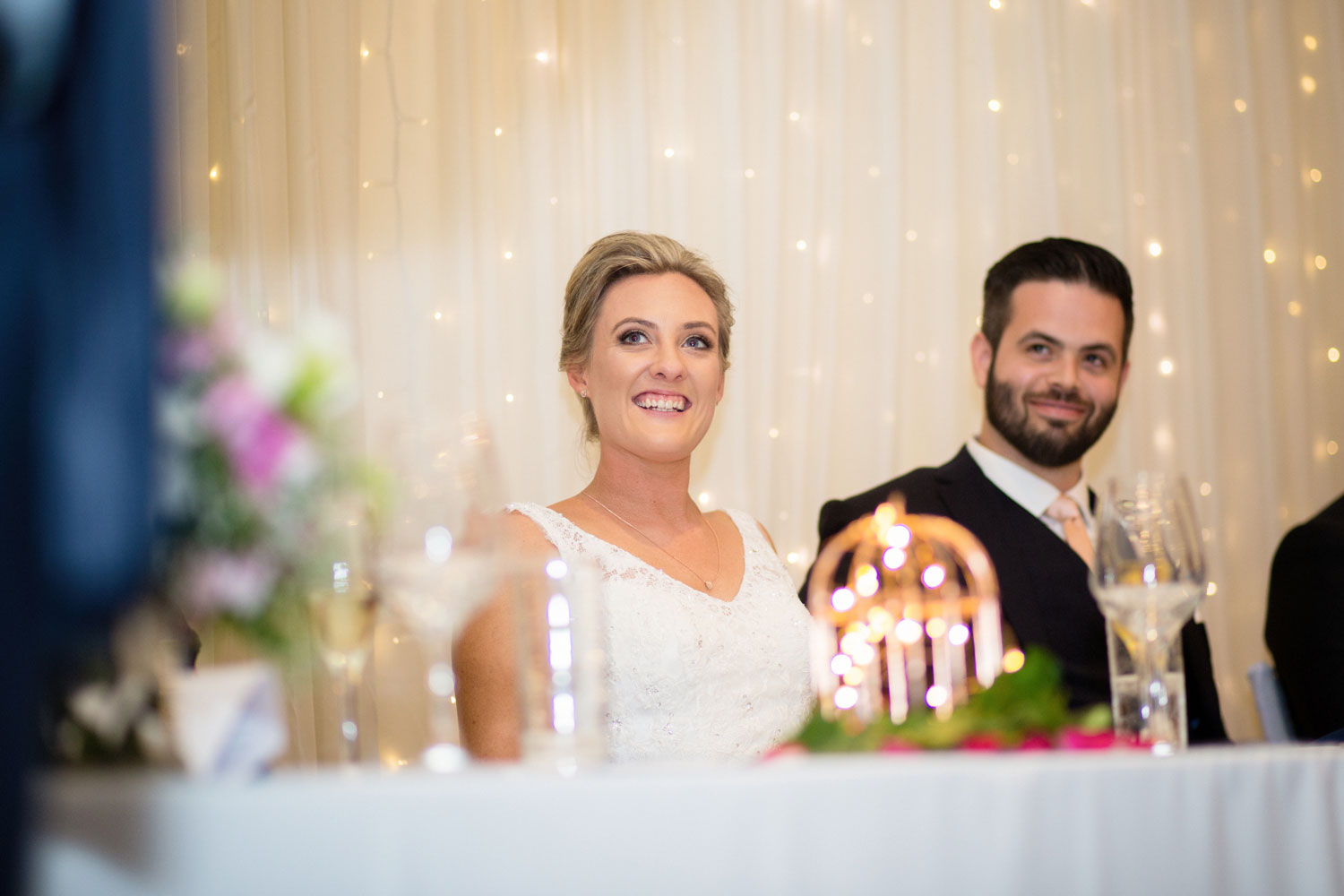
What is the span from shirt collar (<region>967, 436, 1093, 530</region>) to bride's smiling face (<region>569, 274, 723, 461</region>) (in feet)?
2.08

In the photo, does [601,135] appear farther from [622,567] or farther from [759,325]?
[622,567]

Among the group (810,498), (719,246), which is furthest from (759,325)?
(810,498)

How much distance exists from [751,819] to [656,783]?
0.06m

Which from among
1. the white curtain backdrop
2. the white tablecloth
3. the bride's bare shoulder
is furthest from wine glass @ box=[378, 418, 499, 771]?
the white curtain backdrop

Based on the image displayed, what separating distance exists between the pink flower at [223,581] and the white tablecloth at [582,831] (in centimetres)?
11

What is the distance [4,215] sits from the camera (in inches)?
22.6

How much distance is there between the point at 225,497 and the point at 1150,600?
81 cm

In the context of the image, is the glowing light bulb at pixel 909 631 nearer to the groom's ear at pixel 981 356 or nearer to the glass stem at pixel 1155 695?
the glass stem at pixel 1155 695

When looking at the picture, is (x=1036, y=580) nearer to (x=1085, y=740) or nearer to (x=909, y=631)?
(x=909, y=631)

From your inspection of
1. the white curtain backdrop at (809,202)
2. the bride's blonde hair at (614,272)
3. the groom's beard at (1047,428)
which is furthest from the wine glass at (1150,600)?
the white curtain backdrop at (809,202)

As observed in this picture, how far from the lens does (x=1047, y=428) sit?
2434mm

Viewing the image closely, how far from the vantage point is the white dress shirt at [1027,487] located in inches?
94.5

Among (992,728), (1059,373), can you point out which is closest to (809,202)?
(1059,373)

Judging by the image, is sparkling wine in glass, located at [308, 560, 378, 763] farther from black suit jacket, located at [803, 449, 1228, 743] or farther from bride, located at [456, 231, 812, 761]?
black suit jacket, located at [803, 449, 1228, 743]
